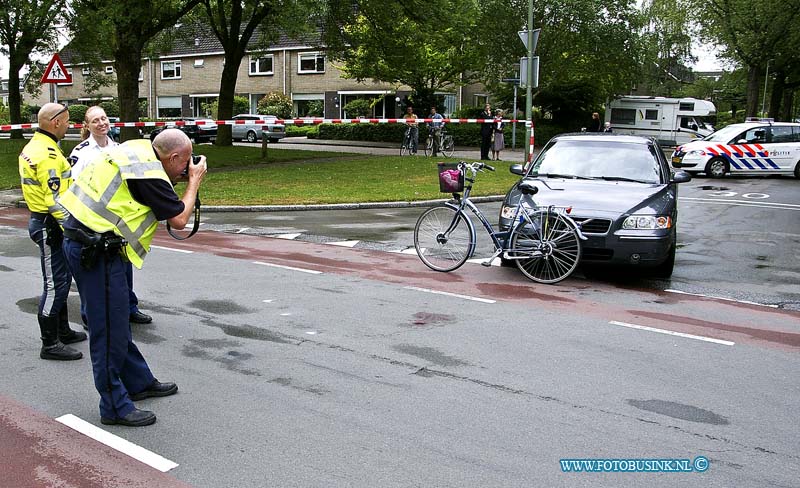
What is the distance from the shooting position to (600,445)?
13.6 feet

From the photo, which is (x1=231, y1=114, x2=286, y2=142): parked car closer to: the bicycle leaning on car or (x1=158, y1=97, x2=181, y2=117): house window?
(x1=158, y1=97, x2=181, y2=117): house window

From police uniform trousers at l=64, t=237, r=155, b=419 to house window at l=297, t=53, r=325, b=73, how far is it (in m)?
46.8

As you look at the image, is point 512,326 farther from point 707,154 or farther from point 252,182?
point 707,154

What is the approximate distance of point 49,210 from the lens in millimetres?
5664

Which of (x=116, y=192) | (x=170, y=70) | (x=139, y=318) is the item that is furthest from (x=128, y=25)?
(x=170, y=70)

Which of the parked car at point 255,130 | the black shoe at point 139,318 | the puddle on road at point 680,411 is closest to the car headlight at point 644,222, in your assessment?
the puddle on road at point 680,411

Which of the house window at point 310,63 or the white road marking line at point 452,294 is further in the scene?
the house window at point 310,63

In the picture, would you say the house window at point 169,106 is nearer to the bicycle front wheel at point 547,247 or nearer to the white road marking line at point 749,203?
the white road marking line at point 749,203

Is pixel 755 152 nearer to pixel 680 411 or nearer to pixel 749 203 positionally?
pixel 749 203

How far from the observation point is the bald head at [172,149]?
4.12 meters

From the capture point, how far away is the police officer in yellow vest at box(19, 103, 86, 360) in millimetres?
5609

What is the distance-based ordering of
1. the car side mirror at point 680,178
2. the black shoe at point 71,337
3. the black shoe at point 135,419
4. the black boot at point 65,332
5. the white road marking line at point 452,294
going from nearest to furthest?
the black shoe at point 135,419, the black boot at point 65,332, the black shoe at point 71,337, the white road marking line at point 452,294, the car side mirror at point 680,178

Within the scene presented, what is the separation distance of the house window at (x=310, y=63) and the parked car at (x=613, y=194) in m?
41.3

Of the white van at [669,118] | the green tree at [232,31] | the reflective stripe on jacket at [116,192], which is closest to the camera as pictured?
the reflective stripe on jacket at [116,192]
